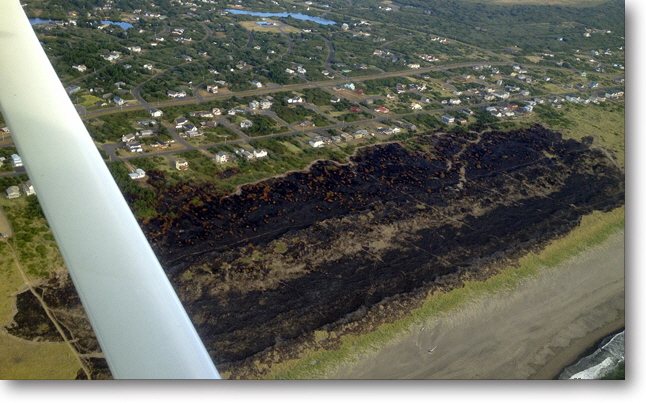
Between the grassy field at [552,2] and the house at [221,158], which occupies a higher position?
the grassy field at [552,2]

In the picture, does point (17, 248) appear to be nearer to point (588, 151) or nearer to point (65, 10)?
point (588, 151)

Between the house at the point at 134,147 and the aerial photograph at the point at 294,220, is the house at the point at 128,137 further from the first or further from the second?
the house at the point at 134,147

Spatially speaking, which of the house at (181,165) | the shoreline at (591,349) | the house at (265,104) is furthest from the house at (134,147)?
the shoreline at (591,349)

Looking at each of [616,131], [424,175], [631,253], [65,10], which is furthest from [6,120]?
[65,10]

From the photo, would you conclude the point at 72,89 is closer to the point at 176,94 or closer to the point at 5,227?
the point at 176,94

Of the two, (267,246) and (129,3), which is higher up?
(129,3)

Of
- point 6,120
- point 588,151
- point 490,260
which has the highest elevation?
point 6,120

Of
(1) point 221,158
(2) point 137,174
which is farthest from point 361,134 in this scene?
(2) point 137,174

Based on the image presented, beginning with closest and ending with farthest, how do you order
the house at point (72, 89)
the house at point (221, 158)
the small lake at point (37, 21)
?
the house at point (221, 158)
the house at point (72, 89)
the small lake at point (37, 21)
